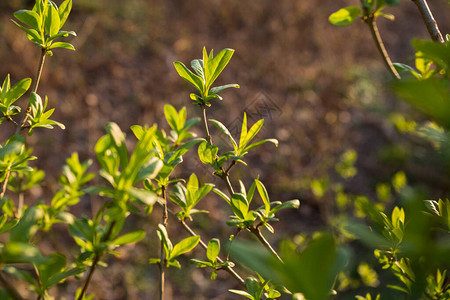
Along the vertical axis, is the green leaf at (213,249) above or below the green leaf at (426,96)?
below

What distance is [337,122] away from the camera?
13.7 ft

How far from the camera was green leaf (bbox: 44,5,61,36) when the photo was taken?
0.83 metres

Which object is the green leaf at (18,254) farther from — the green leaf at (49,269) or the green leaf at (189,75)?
the green leaf at (189,75)

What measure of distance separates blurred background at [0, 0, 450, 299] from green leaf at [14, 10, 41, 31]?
1.89m

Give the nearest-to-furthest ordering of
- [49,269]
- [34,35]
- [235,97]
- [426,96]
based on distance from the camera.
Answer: [426,96] < [49,269] < [34,35] < [235,97]

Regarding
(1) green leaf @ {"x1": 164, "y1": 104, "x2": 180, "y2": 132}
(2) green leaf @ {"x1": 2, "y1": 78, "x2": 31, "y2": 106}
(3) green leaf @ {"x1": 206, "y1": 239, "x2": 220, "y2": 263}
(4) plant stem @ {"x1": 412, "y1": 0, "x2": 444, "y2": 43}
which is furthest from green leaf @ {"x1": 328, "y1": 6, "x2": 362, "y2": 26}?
(2) green leaf @ {"x1": 2, "y1": 78, "x2": 31, "y2": 106}

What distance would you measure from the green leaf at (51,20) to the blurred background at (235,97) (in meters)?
1.87

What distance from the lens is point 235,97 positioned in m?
4.29

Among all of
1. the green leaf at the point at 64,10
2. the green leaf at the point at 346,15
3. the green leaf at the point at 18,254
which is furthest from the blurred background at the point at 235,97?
the green leaf at the point at 18,254

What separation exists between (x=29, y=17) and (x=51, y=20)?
0.04m

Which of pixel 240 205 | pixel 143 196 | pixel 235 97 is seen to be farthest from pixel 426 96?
pixel 235 97

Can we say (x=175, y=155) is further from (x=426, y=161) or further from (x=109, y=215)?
(x=426, y=161)

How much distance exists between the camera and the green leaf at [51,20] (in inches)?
32.7

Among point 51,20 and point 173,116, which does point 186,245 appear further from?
point 51,20
